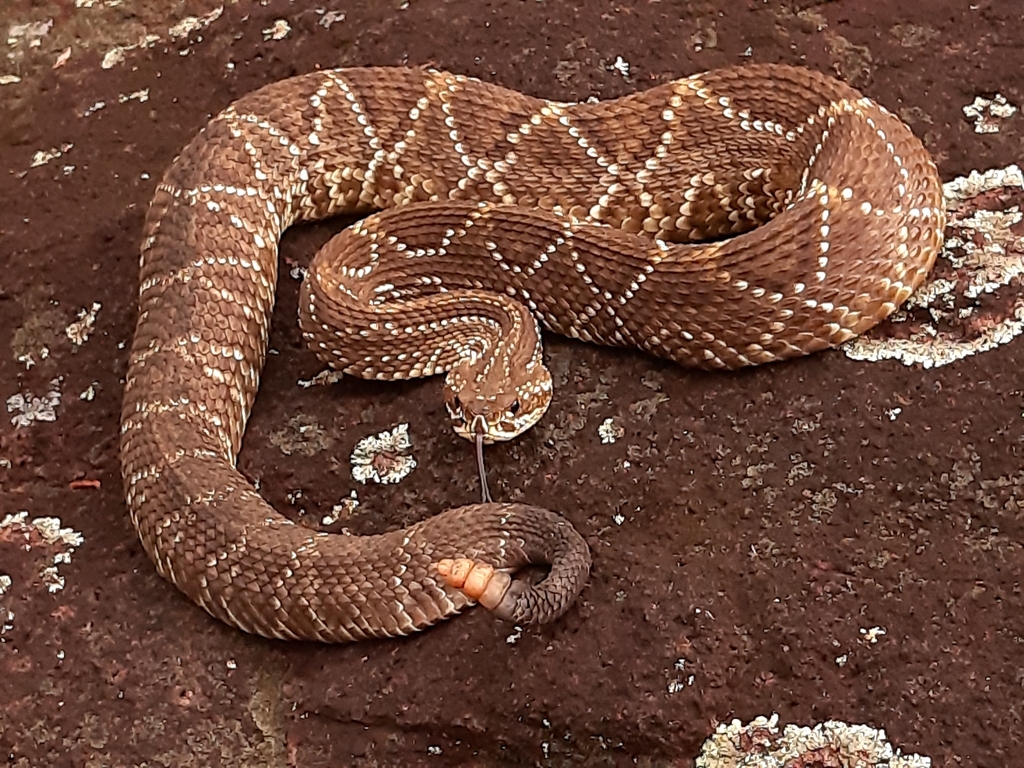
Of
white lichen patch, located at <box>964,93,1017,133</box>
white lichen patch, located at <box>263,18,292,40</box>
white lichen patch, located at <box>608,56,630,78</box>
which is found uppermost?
white lichen patch, located at <box>263,18,292,40</box>

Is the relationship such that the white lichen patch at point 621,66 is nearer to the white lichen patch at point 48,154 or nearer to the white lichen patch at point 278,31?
the white lichen patch at point 278,31

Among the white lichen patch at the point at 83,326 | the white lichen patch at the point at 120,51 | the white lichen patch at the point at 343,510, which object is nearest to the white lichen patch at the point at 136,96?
the white lichen patch at the point at 120,51

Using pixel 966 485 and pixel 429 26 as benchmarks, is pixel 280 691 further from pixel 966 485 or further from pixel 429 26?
pixel 429 26

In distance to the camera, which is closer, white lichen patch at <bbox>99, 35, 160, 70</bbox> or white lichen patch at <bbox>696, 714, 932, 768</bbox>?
white lichen patch at <bbox>696, 714, 932, 768</bbox>

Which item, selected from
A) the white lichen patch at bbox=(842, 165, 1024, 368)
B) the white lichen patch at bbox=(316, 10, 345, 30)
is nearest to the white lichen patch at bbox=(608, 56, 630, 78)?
the white lichen patch at bbox=(316, 10, 345, 30)

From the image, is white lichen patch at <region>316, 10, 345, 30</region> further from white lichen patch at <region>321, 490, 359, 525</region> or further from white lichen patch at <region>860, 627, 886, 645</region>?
white lichen patch at <region>860, 627, 886, 645</region>

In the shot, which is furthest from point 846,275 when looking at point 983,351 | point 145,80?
point 145,80
